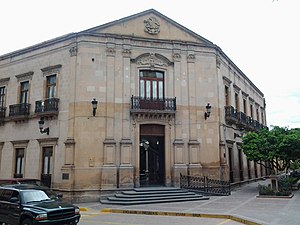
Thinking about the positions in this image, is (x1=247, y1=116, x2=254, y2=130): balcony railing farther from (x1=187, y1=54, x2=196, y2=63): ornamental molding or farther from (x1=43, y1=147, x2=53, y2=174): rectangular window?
(x1=43, y1=147, x2=53, y2=174): rectangular window

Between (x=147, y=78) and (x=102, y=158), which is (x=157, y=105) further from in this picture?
(x=102, y=158)

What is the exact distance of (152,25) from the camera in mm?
19875

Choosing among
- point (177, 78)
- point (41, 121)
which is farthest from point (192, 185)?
point (41, 121)

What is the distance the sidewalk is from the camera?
435 inches

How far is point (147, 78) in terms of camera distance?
64.2 feet

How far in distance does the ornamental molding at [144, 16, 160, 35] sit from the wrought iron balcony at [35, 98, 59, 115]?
7.38 meters

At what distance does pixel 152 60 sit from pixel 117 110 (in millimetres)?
4043

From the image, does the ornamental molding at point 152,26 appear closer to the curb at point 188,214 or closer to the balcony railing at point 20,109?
the balcony railing at point 20,109

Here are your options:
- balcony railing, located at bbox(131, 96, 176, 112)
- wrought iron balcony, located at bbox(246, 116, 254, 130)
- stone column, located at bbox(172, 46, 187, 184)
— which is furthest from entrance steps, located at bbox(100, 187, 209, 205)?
wrought iron balcony, located at bbox(246, 116, 254, 130)

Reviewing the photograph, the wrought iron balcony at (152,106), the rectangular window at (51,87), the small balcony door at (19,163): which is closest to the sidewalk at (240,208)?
the wrought iron balcony at (152,106)

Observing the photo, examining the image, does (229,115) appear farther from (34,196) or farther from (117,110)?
(34,196)

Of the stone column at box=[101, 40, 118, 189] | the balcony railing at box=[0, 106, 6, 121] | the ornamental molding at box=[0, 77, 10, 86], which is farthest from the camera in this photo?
the ornamental molding at box=[0, 77, 10, 86]

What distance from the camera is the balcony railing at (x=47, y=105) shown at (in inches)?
734

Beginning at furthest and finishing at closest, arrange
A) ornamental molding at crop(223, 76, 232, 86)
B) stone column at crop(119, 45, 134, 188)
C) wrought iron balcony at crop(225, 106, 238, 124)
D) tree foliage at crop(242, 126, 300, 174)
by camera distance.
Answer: ornamental molding at crop(223, 76, 232, 86) < wrought iron balcony at crop(225, 106, 238, 124) < tree foliage at crop(242, 126, 300, 174) < stone column at crop(119, 45, 134, 188)
